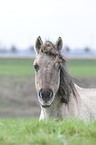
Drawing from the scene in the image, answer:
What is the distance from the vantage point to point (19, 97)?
2542 centimetres

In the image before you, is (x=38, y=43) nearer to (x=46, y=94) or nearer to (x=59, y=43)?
(x=59, y=43)

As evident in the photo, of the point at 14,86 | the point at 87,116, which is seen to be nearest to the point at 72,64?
the point at 14,86

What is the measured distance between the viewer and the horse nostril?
6.21 meters

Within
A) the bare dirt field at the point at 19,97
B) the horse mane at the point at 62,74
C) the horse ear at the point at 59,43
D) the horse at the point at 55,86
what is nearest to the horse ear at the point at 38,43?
the horse at the point at 55,86

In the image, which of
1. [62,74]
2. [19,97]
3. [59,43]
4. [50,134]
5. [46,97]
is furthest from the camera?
[19,97]

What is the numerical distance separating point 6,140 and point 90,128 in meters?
1.30

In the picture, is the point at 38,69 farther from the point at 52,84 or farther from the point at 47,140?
the point at 47,140

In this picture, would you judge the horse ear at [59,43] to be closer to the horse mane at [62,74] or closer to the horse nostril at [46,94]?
the horse mane at [62,74]

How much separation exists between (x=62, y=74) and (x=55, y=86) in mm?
570

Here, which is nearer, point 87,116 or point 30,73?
point 87,116

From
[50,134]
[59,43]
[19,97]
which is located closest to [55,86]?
[59,43]

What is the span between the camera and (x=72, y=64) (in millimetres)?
41312

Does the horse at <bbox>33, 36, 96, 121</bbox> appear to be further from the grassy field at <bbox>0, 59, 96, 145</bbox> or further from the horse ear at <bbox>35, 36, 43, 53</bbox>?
the grassy field at <bbox>0, 59, 96, 145</bbox>

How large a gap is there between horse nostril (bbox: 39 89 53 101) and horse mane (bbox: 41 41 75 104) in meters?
0.67
